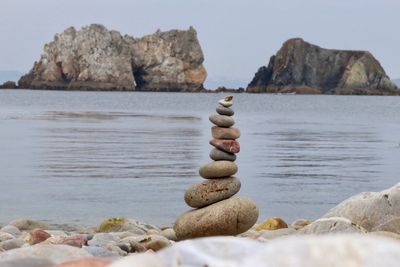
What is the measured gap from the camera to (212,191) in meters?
9.65

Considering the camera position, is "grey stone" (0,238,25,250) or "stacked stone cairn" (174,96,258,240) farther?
"stacked stone cairn" (174,96,258,240)

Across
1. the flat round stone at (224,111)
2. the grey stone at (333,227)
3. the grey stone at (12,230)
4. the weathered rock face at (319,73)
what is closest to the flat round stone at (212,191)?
the flat round stone at (224,111)

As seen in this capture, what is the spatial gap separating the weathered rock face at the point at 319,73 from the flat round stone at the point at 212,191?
6290 inches

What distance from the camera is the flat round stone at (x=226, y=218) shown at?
30.6 ft

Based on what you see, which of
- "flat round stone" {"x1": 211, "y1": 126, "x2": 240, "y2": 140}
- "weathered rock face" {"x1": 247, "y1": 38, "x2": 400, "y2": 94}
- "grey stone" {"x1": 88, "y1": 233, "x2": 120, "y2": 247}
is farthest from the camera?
"weathered rock face" {"x1": 247, "y1": 38, "x2": 400, "y2": 94}

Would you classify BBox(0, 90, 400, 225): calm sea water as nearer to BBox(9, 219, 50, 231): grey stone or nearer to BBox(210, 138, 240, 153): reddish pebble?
BBox(9, 219, 50, 231): grey stone

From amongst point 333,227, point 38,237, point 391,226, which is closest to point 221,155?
point 391,226

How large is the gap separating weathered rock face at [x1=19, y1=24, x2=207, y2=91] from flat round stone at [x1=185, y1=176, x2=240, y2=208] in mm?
132497

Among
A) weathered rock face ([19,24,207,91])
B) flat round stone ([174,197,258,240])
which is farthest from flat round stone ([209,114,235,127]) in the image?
weathered rock face ([19,24,207,91])

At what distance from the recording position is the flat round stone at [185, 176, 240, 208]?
9.62 metres

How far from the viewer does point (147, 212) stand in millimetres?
13305

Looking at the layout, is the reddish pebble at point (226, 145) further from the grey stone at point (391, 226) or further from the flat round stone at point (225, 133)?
the grey stone at point (391, 226)

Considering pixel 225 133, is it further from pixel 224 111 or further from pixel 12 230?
pixel 12 230

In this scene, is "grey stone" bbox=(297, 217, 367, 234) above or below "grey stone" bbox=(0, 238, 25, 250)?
above
